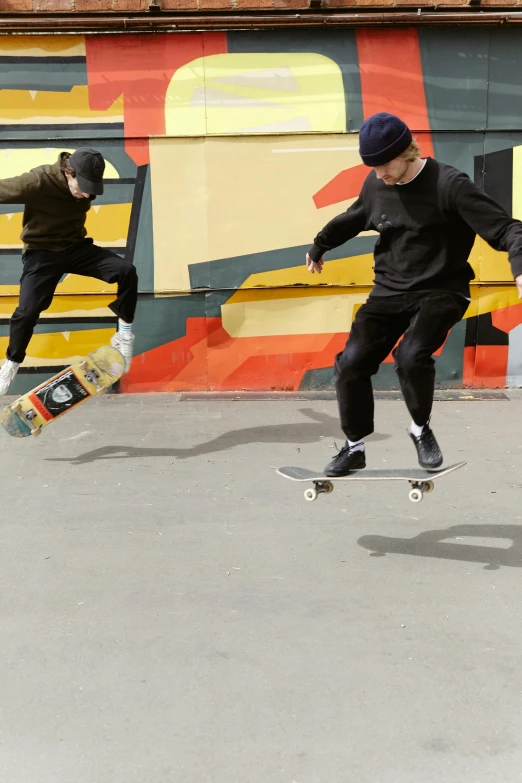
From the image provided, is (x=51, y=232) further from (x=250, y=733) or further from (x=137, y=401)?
(x=250, y=733)

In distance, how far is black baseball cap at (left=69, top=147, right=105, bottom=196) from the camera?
6.13 m

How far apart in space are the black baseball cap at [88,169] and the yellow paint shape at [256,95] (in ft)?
7.11

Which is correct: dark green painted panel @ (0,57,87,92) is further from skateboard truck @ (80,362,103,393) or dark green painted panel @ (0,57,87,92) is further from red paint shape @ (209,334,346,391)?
skateboard truck @ (80,362,103,393)

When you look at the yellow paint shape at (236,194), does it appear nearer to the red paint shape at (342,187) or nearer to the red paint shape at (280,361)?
the red paint shape at (342,187)

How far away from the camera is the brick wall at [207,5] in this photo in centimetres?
785

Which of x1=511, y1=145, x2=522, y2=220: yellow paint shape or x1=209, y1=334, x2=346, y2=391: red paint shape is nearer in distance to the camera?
x1=511, y1=145, x2=522, y2=220: yellow paint shape

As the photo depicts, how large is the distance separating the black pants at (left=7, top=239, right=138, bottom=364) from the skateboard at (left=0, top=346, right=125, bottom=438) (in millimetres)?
401

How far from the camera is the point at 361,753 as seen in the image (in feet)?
9.08

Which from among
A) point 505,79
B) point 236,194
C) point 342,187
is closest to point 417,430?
point 342,187

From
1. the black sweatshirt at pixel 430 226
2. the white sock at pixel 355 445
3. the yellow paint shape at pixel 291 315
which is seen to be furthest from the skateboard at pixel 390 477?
the yellow paint shape at pixel 291 315

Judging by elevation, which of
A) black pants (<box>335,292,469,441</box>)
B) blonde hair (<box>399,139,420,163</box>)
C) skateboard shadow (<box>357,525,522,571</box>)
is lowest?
skateboard shadow (<box>357,525,522,571</box>)

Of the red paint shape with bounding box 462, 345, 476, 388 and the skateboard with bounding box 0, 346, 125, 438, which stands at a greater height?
the skateboard with bounding box 0, 346, 125, 438

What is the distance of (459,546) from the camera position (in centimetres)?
458

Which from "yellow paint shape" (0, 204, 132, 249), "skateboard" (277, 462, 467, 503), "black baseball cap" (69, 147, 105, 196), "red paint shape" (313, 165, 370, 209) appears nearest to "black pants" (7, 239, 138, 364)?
"black baseball cap" (69, 147, 105, 196)
